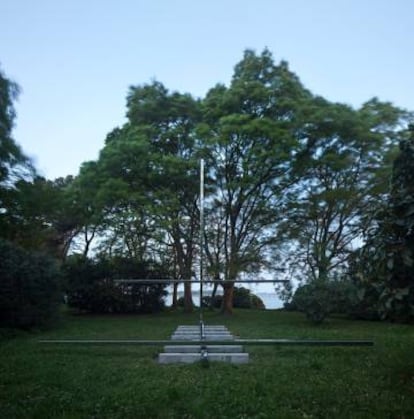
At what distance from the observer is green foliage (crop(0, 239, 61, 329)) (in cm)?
714

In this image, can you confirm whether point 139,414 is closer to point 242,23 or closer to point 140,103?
point 242,23

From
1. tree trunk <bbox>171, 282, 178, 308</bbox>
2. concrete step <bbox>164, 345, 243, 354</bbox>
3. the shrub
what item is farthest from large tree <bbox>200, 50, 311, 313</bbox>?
concrete step <bbox>164, 345, 243, 354</bbox>

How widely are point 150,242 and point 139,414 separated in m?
11.9

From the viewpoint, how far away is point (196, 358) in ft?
15.3

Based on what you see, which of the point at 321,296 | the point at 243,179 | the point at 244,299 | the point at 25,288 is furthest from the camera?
the point at 244,299

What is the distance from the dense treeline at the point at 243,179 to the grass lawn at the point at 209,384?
15.4 feet

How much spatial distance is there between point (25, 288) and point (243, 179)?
6.16m

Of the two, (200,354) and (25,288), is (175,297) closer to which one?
(25,288)

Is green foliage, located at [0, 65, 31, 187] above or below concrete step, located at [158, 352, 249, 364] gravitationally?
above

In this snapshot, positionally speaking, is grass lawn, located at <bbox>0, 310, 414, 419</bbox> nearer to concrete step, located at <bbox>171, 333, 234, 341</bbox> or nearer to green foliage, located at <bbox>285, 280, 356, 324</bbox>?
concrete step, located at <bbox>171, 333, 234, 341</bbox>

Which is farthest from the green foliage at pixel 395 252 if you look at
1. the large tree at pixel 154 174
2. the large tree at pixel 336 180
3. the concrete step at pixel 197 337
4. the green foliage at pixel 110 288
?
the green foliage at pixel 110 288

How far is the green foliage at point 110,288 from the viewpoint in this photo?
12.4m

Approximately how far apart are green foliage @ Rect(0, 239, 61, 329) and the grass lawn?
1961 millimetres

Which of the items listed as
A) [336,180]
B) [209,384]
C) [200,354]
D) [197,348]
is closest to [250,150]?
[336,180]
